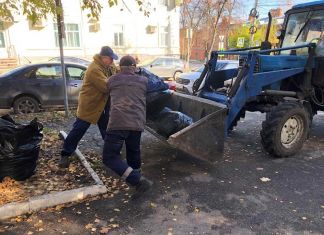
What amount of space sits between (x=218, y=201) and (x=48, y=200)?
81.6 inches

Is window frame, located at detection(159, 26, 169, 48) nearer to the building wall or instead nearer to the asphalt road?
the building wall

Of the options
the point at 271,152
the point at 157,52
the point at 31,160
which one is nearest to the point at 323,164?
the point at 271,152

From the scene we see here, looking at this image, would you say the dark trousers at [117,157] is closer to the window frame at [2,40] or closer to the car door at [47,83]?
the car door at [47,83]

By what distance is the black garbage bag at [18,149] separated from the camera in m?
4.30

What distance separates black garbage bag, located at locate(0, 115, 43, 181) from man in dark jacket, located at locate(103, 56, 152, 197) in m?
1.06

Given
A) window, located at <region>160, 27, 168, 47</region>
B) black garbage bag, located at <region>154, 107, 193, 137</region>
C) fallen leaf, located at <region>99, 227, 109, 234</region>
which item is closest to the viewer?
fallen leaf, located at <region>99, 227, 109, 234</region>

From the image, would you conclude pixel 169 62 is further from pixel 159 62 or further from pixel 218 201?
pixel 218 201

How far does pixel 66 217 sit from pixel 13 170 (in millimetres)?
1088

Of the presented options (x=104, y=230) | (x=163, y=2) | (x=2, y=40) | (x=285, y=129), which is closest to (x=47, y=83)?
(x=285, y=129)

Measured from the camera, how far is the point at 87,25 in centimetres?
2811

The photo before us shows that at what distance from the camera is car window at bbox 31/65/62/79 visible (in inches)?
372

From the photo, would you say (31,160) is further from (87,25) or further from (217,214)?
(87,25)

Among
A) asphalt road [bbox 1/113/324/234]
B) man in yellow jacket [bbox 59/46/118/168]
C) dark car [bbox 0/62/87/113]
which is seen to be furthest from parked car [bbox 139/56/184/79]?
man in yellow jacket [bbox 59/46/118/168]

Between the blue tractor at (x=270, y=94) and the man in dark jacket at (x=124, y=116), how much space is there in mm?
670
